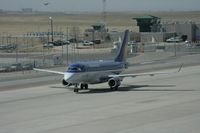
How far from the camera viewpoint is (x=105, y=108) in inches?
1688

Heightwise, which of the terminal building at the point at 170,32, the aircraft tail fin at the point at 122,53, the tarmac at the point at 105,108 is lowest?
the tarmac at the point at 105,108

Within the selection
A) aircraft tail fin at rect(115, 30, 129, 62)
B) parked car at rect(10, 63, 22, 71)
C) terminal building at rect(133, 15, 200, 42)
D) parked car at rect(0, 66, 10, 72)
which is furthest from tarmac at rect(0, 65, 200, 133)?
terminal building at rect(133, 15, 200, 42)

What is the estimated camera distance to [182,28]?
160m

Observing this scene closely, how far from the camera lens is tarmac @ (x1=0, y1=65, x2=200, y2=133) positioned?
34.0 meters

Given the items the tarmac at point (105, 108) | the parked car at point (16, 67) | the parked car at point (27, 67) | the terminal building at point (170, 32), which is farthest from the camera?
the terminal building at point (170, 32)

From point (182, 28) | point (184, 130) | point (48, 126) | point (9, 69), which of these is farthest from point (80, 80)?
point (182, 28)

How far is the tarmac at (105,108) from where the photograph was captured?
34031 millimetres

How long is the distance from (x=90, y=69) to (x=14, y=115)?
15.9 meters

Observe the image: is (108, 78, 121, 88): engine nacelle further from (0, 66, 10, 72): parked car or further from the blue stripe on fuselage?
(0, 66, 10, 72): parked car

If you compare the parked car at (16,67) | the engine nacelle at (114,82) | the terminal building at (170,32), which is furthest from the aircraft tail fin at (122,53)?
the terminal building at (170,32)

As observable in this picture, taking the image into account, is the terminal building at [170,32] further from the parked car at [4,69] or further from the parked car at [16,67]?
the parked car at [4,69]

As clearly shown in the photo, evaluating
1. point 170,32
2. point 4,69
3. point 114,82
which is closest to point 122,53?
point 114,82

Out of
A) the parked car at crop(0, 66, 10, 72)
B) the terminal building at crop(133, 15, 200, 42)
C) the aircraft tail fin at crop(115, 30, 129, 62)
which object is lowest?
the parked car at crop(0, 66, 10, 72)

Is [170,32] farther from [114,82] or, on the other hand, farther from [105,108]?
[105,108]
